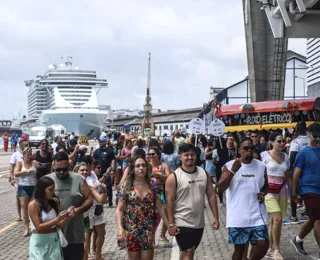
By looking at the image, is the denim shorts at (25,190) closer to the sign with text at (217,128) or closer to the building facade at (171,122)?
the sign with text at (217,128)

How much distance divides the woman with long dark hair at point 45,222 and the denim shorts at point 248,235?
1.80 meters

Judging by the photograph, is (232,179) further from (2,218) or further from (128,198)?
(2,218)

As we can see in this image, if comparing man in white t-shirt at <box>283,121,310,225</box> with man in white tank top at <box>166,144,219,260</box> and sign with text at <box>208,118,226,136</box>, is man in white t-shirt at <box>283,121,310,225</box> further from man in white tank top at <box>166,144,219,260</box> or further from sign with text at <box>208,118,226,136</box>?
sign with text at <box>208,118,226,136</box>

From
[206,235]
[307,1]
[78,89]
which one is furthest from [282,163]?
[78,89]

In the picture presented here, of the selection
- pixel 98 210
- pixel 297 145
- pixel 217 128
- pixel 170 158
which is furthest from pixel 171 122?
pixel 98 210

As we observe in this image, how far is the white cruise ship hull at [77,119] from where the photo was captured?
78250 millimetres

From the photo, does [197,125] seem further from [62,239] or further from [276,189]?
[62,239]

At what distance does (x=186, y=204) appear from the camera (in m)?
5.36

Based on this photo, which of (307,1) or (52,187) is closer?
(52,187)

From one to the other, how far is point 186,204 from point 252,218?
76 cm

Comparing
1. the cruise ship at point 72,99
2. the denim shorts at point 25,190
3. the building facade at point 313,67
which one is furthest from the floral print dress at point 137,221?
the cruise ship at point 72,99

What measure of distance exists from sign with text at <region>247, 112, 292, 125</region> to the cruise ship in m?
59.1

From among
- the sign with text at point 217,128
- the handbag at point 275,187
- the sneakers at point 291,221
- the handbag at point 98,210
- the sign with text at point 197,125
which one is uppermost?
the sign with text at point 197,125

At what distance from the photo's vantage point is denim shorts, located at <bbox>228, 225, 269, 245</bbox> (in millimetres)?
5602
